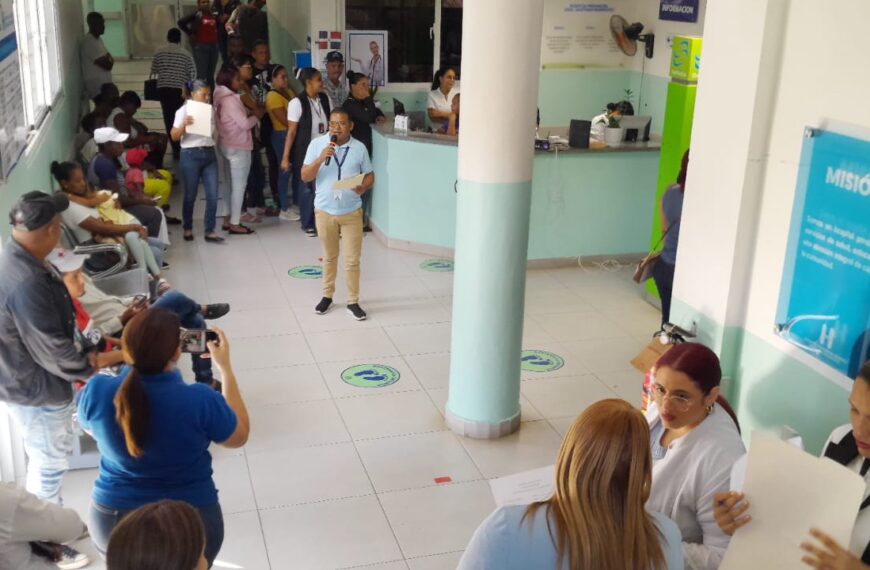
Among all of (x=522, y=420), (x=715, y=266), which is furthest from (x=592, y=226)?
(x=715, y=266)

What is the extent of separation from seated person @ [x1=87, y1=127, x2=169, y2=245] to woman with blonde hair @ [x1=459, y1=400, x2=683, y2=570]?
604cm

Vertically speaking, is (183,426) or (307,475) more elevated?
(183,426)

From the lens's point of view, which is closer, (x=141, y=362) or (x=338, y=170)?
(x=141, y=362)

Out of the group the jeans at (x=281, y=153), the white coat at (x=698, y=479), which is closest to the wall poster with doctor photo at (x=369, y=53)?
the jeans at (x=281, y=153)

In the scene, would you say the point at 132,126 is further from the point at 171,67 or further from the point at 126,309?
the point at 126,309

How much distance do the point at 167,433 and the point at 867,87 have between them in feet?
9.96

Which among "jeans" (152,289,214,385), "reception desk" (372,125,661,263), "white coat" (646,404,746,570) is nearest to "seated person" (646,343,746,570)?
"white coat" (646,404,746,570)

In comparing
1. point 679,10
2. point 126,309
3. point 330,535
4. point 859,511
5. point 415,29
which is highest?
point 679,10

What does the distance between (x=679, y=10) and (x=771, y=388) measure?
253 inches

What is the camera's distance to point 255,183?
10.3 meters

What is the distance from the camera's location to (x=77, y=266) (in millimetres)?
4754

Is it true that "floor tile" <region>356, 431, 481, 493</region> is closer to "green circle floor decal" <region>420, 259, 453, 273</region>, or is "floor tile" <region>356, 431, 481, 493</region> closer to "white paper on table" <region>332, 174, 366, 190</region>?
"white paper on table" <region>332, 174, 366, 190</region>

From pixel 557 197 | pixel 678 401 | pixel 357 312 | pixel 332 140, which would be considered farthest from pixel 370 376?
pixel 678 401

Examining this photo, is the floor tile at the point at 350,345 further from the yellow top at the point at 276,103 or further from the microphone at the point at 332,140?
the yellow top at the point at 276,103
